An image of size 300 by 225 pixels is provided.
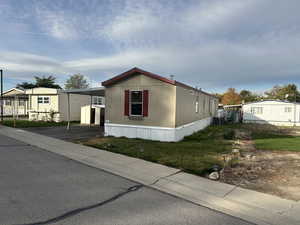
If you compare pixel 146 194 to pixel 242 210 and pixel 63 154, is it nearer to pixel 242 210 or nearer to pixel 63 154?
pixel 242 210

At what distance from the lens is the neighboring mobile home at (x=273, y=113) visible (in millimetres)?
22203

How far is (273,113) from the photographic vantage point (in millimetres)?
23188

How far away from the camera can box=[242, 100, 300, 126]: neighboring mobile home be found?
2220cm

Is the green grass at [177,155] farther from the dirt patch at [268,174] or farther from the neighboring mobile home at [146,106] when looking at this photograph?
the neighboring mobile home at [146,106]

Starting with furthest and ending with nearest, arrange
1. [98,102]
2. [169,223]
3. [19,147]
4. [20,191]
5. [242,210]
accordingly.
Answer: [98,102], [19,147], [20,191], [242,210], [169,223]

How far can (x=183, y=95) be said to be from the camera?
35.3 feet

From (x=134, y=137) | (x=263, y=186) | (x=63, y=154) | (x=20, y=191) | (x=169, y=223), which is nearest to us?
(x=169, y=223)

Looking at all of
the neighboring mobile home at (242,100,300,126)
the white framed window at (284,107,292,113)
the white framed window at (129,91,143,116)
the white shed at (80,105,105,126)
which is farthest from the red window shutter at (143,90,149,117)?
the white framed window at (284,107,292,113)

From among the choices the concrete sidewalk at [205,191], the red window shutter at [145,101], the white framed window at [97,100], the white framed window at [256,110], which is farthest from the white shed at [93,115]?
the white framed window at [256,110]

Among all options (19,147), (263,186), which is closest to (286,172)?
(263,186)

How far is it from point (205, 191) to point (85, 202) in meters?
2.34

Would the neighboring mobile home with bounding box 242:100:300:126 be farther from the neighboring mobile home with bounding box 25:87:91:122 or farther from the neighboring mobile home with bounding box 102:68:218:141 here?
the neighboring mobile home with bounding box 25:87:91:122

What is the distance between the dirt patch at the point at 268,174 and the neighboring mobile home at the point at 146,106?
3.79m

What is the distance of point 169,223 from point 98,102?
70.8 ft
